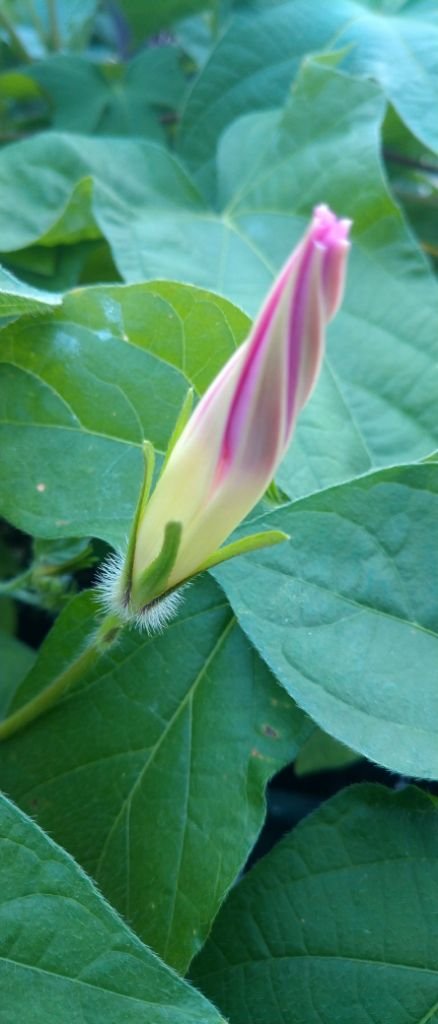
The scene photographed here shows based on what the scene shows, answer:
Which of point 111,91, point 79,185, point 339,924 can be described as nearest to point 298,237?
point 79,185

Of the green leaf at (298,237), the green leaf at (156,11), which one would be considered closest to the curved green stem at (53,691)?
the green leaf at (298,237)

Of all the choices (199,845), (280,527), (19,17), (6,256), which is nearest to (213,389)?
(280,527)

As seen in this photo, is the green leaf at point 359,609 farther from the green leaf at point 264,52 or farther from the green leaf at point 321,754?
the green leaf at point 264,52

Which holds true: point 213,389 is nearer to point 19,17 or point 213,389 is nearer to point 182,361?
point 182,361

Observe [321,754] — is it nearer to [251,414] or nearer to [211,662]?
[211,662]

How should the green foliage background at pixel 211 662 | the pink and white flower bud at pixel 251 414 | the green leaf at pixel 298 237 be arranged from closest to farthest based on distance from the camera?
1. the pink and white flower bud at pixel 251 414
2. the green foliage background at pixel 211 662
3. the green leaf at pixel 298 237

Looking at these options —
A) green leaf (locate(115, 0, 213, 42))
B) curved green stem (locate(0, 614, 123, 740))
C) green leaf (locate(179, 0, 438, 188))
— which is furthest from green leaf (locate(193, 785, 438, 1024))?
green leaf (locate(115, 0, 213, 42))
